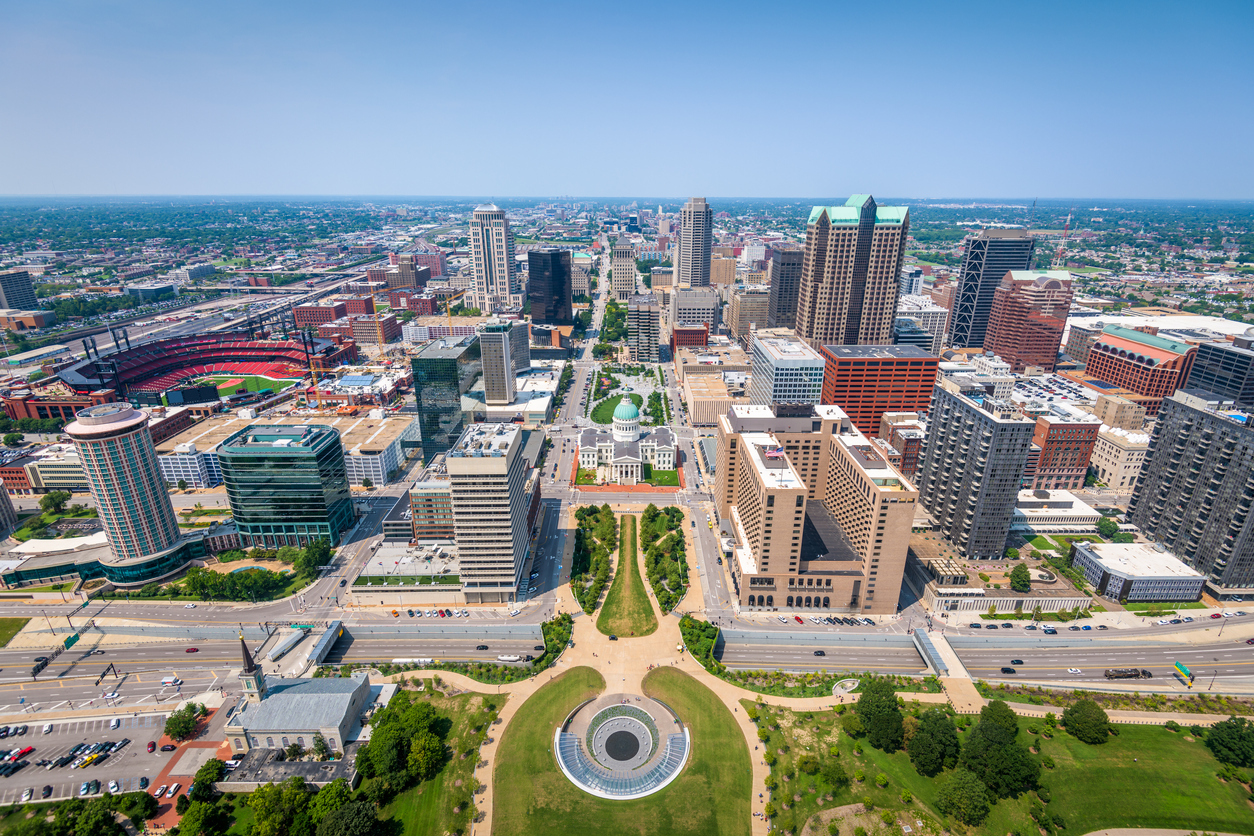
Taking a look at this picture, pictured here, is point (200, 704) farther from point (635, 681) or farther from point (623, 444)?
point (623, 444)

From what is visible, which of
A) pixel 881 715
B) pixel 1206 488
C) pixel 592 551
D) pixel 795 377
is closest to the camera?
pixel 881 715

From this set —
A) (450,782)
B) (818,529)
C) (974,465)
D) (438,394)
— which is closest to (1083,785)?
(818,529)

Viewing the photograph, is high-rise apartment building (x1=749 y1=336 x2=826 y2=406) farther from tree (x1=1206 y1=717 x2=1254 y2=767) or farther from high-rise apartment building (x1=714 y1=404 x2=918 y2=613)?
tree (x1=1206 y1=717 x2=1254 y2=767)

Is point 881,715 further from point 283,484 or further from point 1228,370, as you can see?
point 1228,370

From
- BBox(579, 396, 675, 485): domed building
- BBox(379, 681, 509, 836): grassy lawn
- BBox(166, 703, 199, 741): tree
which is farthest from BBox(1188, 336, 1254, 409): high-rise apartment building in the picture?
BBox(166, 703, 199, 741): tree

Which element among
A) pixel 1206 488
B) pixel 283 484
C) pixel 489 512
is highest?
pixel 1206 488

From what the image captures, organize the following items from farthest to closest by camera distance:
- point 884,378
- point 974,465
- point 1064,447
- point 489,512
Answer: point 884,378 → point 1064,447 → point 974,465 → point 489,512
